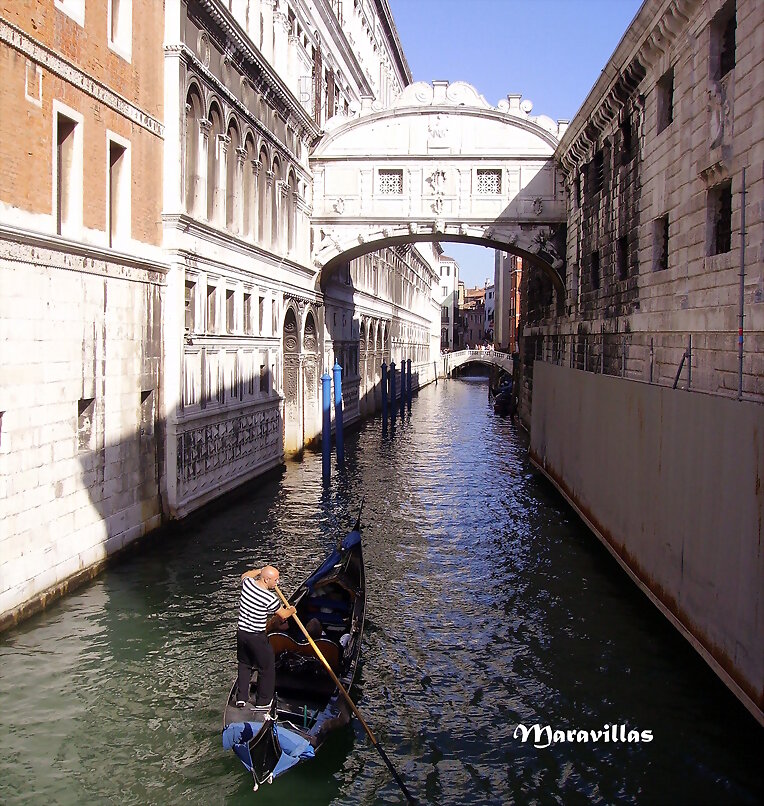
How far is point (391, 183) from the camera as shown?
22.1m

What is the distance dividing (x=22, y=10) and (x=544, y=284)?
18420mm

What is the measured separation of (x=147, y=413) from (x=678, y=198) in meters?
7.79

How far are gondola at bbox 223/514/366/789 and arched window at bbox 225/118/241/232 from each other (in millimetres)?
8149

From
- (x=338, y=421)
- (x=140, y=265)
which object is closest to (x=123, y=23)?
(x=140, y=265)

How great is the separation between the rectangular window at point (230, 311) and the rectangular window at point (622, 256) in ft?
22.2

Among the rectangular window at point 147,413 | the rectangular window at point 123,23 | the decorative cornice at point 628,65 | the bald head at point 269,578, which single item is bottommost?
the bald head at point 269,578

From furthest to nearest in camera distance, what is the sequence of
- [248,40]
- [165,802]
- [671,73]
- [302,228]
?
[302,228] < [248,40] < [671,73] < [165,802]

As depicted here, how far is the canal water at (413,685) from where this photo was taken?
241 inches

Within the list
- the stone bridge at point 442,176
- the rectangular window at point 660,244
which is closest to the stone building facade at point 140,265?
the stone bridge at point 442,176

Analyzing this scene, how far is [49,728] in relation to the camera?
6.79m

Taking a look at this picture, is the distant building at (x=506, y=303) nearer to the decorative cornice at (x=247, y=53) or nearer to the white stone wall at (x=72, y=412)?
the decorative cornice at (x=247, y=53)

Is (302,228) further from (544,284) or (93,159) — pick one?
(93,159)

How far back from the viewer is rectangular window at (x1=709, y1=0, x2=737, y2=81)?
1041cm

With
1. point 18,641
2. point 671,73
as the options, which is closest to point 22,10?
point 18,641
